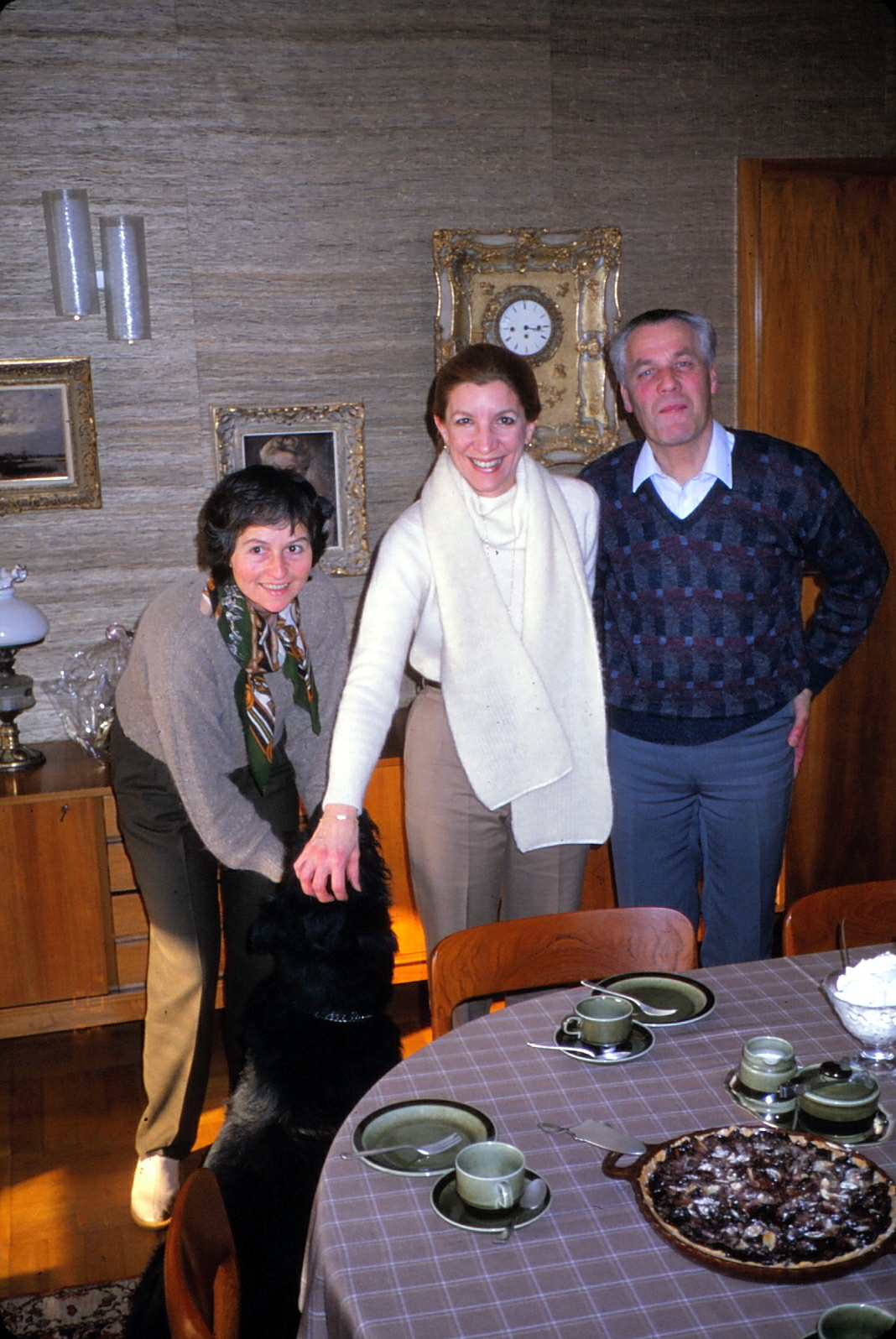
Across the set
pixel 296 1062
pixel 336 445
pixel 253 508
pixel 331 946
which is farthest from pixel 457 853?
pixel 336 445

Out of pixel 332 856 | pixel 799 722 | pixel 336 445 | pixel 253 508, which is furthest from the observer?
pixel 336 445

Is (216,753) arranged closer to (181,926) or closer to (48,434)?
(181,926)

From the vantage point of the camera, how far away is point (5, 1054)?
9.86ft

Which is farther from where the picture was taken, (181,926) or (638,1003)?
(181,926)

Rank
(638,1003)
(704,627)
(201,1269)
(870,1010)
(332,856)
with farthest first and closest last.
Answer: (704,627) < (332,856) < (638,1003) < (870,1010) < (201,1269)

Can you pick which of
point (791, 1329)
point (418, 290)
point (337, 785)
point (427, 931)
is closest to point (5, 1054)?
point (427, 931)

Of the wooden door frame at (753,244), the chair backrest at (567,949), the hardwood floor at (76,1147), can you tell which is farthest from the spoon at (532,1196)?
the wooden door frame at (753,244)

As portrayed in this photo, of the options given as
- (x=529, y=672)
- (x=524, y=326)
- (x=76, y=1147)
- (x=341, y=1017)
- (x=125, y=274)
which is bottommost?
(x=76, y=1147)

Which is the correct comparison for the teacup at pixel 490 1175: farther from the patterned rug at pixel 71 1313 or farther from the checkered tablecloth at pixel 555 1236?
the patterned rug at pixel 71 1313

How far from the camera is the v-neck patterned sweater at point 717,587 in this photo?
2121mm

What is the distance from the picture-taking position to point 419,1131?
1282 millimetres

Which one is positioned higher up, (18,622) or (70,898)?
(18,622)

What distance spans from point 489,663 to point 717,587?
44 centimetres

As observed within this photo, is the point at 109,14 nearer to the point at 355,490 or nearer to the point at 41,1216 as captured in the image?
the point at 355,490
